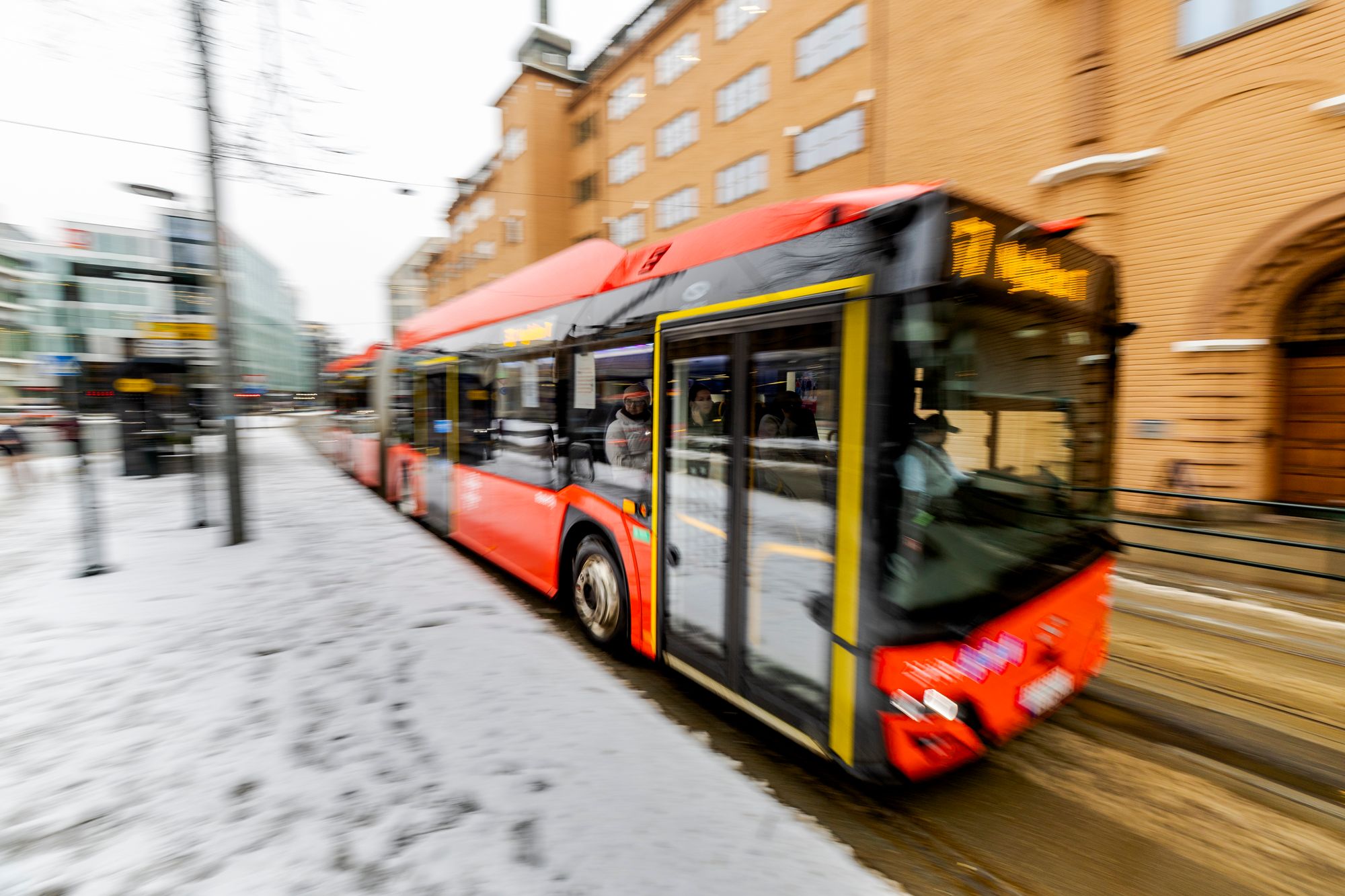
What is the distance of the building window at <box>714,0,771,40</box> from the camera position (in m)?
17.7

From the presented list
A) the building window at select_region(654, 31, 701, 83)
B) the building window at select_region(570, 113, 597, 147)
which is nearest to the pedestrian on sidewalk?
the building window at select_region(654, 31, 701, 83)

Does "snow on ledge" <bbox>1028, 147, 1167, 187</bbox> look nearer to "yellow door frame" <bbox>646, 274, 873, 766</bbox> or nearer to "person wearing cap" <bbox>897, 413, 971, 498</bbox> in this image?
"yellow door frame" <bbox>646, 274, 873, 766</bbox>

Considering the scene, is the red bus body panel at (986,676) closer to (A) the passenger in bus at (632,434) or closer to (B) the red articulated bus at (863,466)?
(B) the red articulated bus at (863,466)

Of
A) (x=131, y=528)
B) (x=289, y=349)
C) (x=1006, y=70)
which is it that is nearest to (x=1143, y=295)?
(x=1006, y=70)

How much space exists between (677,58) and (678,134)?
280 centimetres

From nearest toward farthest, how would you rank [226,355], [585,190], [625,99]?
1. [226,355]
2. [625,99]
3. [585,190]

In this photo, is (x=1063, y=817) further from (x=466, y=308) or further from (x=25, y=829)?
(x=466, y=308)

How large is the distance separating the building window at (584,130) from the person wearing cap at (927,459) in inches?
1179

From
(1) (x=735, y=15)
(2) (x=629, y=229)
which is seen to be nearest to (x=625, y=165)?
(2) (x=629, y=229)

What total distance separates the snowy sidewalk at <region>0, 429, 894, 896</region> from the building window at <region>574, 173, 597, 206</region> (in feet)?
87.2

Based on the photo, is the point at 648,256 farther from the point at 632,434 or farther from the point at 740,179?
the point at 740,179

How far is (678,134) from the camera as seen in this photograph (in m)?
21.6

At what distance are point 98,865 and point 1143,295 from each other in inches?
477

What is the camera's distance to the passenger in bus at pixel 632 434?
396 centimetres
